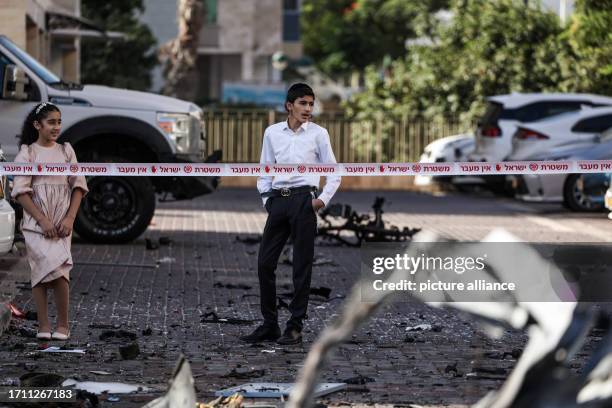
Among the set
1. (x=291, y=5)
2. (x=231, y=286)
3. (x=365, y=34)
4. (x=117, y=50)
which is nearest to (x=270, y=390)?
(x=231, y=286)

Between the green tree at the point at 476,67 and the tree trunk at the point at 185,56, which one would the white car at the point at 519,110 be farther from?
the tree trunk at the point at 185,56

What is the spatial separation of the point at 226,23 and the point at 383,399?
54476mm

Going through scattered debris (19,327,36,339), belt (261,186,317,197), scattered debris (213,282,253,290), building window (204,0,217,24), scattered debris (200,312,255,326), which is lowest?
scattered debris (213,282,253,290)

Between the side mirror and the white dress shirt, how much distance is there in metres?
6.45

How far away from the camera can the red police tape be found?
32.4 ft

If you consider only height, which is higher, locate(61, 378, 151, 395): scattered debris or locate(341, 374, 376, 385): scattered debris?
locate(61, 378, 151, 395): scattered debris

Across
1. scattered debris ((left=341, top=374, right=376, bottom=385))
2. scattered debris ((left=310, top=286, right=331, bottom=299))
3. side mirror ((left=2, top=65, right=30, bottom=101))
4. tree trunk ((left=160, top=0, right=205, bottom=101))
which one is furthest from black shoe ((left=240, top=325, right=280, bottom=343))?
tree trunk ((left=160, top=0, right=205, bottom=101))

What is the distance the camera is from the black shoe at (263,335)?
32.8ft

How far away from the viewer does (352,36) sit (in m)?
74.9

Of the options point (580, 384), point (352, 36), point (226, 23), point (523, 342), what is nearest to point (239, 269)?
point (523, 342)

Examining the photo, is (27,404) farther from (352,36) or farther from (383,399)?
(352,36)

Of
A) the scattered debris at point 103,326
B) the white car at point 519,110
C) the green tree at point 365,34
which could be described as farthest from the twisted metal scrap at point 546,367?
the green tree at point 365,34

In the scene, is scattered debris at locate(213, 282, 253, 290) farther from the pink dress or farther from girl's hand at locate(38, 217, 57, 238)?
girl's hand at locate(38, 217, 57, 238)

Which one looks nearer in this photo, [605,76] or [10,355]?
[10,355]
